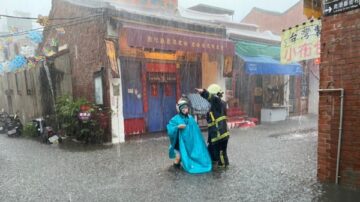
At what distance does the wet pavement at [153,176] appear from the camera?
4773 millimetres

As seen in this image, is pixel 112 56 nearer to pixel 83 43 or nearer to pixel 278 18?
pixel 83 43

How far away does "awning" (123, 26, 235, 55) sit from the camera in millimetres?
9289

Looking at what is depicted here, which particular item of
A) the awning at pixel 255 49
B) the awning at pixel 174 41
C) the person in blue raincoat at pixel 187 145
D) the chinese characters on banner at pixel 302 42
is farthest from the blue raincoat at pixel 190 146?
the awning at pixel 255 49

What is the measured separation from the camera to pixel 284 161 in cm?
679

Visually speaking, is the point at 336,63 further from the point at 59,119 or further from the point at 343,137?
the point at 59,119

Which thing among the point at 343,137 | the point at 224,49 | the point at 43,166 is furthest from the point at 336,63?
the point at 224,49

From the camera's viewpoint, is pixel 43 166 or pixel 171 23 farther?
pixel 171 23

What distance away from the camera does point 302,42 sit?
5699mm

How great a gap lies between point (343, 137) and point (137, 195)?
11.1 feet

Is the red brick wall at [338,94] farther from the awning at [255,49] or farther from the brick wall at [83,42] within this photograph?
the awning at [255,49]

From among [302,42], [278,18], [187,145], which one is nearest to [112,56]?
[187,145]

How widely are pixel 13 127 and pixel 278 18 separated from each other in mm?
23557

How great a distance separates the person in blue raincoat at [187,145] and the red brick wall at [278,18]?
23.3 metres

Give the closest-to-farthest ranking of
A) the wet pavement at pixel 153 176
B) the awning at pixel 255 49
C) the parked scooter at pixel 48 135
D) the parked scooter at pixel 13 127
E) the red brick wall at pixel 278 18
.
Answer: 1. the wet pavement at pixel 153 176
2. the parked scooter at pixel 48 135
3. the parked scooter at pixel 13 127
4. the awning at pixel 255 49
5. the red brick wall at pixel 278 18
